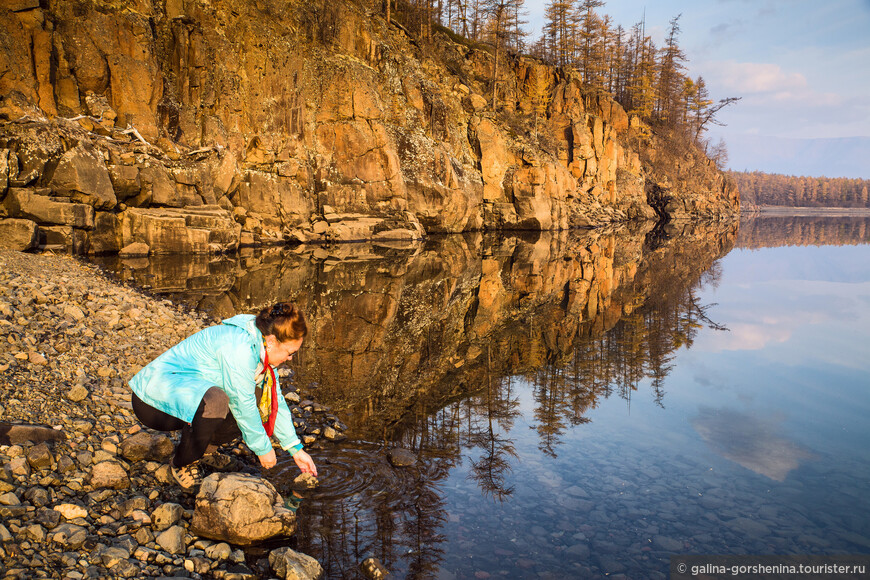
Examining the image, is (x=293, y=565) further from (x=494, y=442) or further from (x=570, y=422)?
(x=570, y=422)

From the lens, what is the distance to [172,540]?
4.65 meters

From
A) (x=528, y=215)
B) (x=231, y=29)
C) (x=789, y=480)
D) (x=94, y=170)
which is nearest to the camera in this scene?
(x=789, y=480)

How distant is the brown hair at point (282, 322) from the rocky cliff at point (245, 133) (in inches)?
777

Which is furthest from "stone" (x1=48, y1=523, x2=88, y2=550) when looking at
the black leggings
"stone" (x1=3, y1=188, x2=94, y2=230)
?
"stone" (x1=3, y1=188, x2=94, y2=230)

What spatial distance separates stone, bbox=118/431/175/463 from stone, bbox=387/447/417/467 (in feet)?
7.73

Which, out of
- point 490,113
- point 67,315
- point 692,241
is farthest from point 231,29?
point 692,241

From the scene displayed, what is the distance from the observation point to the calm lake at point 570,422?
553 cm

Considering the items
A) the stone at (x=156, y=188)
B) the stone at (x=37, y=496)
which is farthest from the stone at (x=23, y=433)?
the stone at (x=156, y=188)

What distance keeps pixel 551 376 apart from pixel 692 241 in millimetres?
40565

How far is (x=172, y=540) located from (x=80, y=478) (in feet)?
3.74

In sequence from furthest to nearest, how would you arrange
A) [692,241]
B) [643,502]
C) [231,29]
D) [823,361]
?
[692,241] → [231,29] → [823,361] → [643,502]

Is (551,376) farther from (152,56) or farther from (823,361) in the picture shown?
(152,56)

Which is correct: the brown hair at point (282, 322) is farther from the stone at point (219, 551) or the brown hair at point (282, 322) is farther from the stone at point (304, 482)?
the stone at point (304, 482)

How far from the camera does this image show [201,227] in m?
29.2
